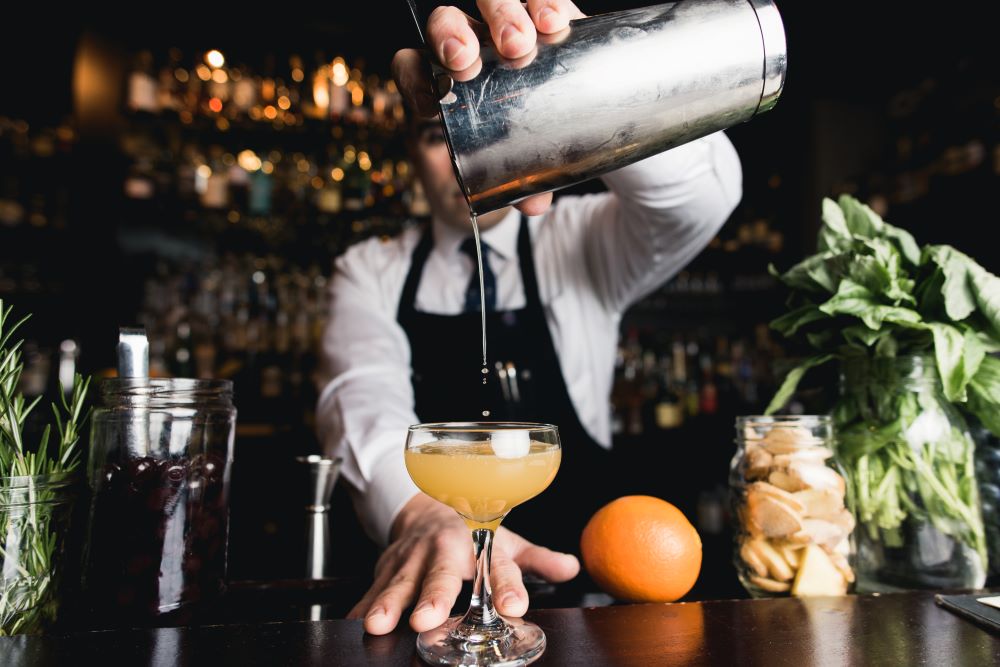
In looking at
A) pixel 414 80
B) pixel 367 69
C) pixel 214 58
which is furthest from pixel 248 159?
pixel 414 80

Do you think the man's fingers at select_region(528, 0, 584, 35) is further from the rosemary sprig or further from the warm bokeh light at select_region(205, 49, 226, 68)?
the warm bokeh light at select_region(205, 49, 226, 68)

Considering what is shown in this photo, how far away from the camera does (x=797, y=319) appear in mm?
933

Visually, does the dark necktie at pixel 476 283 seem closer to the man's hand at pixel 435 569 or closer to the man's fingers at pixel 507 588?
the man's hand at pixel 435 569

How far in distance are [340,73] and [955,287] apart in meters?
2.97

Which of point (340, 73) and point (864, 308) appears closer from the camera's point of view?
point (864, 308)

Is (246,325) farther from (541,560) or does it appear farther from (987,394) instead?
(987,394)

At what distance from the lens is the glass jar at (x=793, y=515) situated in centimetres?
76

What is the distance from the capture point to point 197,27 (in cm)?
303

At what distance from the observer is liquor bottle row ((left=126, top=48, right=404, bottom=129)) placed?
3.01m

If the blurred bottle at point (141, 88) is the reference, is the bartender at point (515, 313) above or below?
below

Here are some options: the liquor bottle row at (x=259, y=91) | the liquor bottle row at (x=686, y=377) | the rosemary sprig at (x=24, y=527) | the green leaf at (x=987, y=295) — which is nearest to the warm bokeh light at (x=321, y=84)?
the liquor bottle row at (x=259, y=91)

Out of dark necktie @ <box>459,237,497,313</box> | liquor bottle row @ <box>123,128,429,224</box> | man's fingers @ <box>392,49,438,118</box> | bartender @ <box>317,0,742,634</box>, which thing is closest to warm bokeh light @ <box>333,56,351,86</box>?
liquor bottle row @ <box>123,128,429,224</box>

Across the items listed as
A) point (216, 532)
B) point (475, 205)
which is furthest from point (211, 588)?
point (475, 205)

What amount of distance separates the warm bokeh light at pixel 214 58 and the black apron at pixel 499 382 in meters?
1.99
